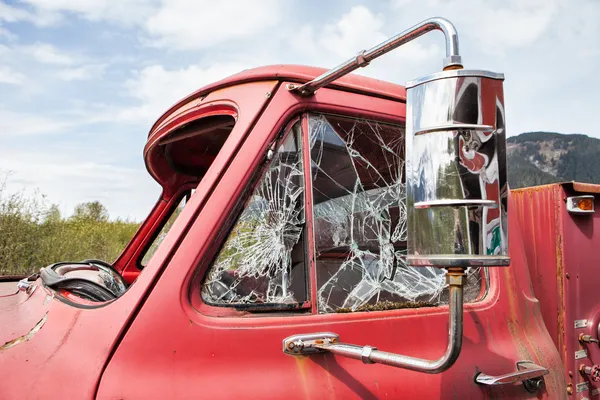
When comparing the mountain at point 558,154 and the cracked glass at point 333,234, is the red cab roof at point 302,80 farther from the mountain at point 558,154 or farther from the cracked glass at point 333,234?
the mountain at point 558,154

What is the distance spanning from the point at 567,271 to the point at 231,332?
5.47ft

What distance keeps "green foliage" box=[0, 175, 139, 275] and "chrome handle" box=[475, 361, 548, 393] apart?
7579 millimetres

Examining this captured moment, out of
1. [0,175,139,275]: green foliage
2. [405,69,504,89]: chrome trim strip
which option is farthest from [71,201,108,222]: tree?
[405,69,504,89]: chrome trim strip

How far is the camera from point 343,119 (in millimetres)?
1806

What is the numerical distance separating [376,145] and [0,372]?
1468 mm

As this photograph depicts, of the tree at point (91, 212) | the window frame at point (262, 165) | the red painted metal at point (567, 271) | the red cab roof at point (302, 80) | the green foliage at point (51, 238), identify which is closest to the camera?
the window frame at point (262, 165)

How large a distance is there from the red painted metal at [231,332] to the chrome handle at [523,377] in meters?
0.03

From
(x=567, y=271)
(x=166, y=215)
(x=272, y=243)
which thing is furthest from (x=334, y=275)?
(x=166, y=215)

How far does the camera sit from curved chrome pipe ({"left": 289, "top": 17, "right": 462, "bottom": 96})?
48.9 inches

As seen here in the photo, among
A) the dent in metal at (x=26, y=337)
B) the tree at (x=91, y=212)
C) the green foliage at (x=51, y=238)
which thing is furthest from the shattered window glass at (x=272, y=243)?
the tree at (x=91, y=212)

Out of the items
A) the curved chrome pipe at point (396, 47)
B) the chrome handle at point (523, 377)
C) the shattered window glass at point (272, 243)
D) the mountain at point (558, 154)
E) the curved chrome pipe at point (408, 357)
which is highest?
the mountain at point (558, 154)

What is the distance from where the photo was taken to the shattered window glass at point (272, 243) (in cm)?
158

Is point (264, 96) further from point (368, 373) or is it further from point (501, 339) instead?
point (501, 339)

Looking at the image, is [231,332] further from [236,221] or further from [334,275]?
[334,275]
